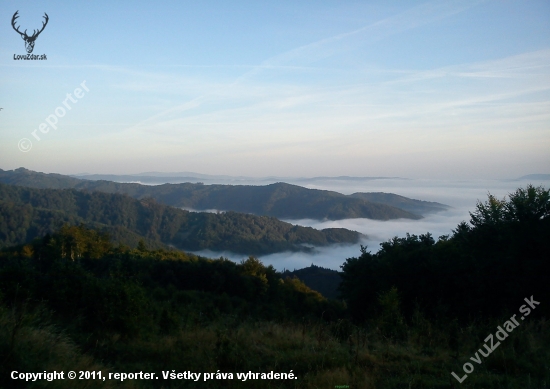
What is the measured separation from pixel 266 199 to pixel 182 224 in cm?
3418

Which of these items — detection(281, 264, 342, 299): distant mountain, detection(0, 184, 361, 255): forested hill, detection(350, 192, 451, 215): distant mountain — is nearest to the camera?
detection(281, 264, 342, 299): distant mountain

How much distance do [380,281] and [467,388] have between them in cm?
1227

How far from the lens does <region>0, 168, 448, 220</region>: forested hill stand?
364ft

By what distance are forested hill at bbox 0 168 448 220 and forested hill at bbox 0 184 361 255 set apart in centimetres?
1207

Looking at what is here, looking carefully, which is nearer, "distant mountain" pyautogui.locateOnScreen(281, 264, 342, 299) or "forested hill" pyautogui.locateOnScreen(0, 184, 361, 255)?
"distant mountain" pyautogui.locateOnScreen(281, 264, 342, 299)

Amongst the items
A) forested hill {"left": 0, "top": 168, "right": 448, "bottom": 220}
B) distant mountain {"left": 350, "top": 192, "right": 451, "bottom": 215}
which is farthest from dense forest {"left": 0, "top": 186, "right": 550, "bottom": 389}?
forested hill {"left": 0, "top": 168, "right": 448, "bottom": 220}

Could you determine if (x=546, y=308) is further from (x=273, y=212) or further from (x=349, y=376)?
(x=273, y=212)

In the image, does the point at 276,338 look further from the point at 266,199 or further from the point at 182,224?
the point at 266,199

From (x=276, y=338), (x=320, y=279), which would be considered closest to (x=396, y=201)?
(x=320, y=279)

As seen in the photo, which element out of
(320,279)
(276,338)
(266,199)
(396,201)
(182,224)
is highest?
(396,201)

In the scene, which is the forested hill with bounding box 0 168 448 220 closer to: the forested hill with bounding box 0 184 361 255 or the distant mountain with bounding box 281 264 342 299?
the forested hill with bounding box 0 184 361 255

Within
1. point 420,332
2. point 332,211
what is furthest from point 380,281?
point 332,211

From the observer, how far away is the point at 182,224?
110 m

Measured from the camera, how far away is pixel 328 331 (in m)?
7.10
